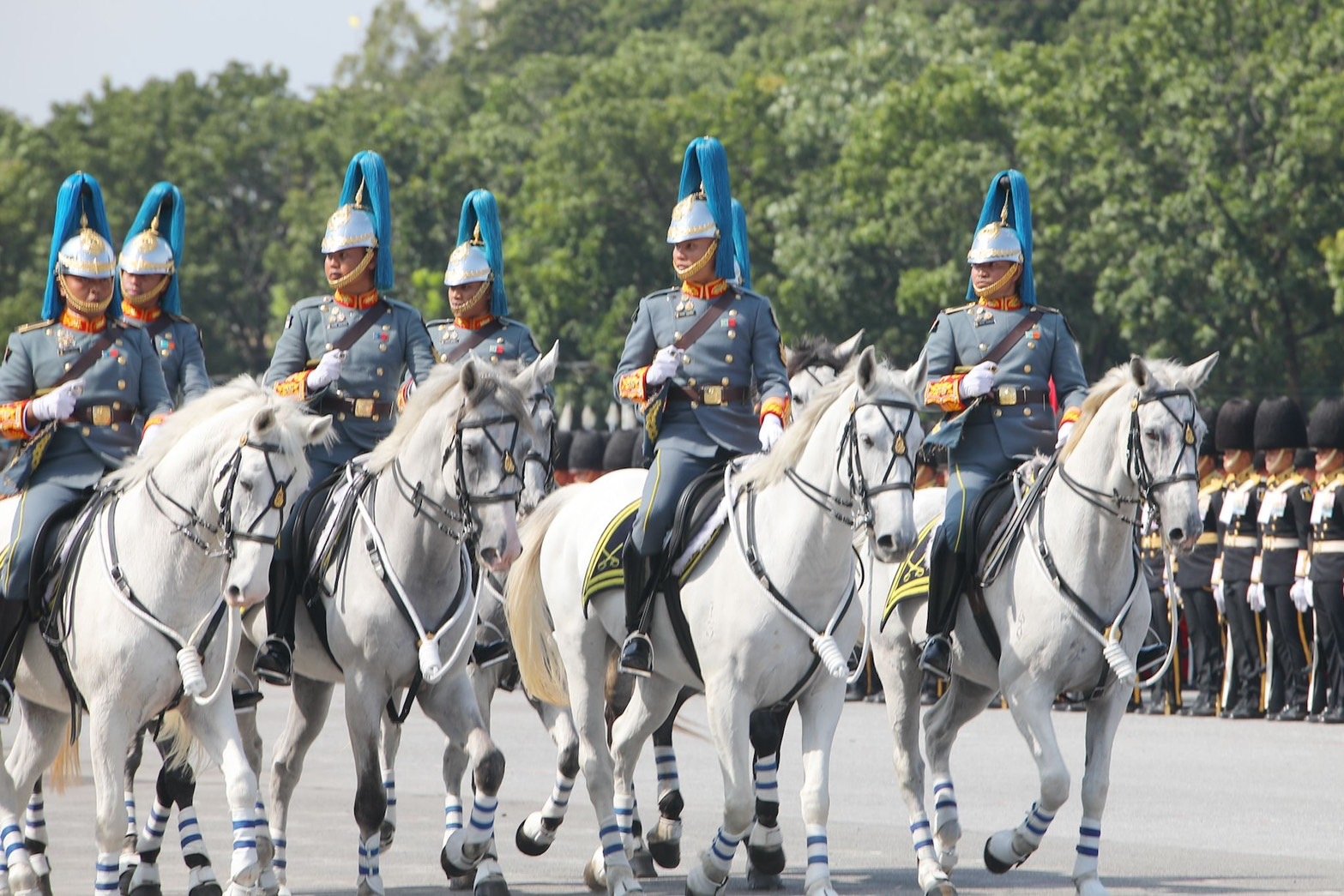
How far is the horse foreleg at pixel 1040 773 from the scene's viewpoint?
9680 mm

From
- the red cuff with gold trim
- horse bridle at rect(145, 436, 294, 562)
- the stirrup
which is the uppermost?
the red cuff with gold trim

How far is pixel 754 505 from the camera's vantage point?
976 cm

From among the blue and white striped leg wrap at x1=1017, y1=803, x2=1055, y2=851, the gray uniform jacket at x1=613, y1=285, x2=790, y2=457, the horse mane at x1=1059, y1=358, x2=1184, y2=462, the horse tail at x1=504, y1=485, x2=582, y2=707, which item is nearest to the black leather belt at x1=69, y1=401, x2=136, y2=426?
Result: the horse tail at x1=504, y1=485, x2=582, y2=707

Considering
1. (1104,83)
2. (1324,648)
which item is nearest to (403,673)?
(1324,648)

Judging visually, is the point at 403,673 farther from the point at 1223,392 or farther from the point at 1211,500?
the point at 1223,392

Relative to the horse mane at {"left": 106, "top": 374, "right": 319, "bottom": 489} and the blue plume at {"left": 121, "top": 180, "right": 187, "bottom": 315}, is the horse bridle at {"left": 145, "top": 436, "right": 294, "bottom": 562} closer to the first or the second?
the horse mane at {"left": 106, "top": 374, "right": 319, "bottom": 489}

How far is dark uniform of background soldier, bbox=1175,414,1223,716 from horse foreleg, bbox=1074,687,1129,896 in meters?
9.27

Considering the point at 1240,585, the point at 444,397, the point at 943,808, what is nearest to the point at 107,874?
the point at 444,397

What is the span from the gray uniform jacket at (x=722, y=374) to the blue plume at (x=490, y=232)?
2027mm

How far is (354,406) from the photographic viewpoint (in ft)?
36.4

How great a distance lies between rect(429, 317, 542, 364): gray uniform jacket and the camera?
12031 mm

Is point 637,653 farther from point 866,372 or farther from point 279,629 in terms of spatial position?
point 866,372

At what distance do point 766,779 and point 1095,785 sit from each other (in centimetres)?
163

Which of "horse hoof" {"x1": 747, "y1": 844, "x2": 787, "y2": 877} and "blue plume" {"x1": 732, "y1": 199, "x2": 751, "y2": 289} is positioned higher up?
"blue plume" {"x1": 732, "y1": 199, "x2": 751, "y2": 289}
